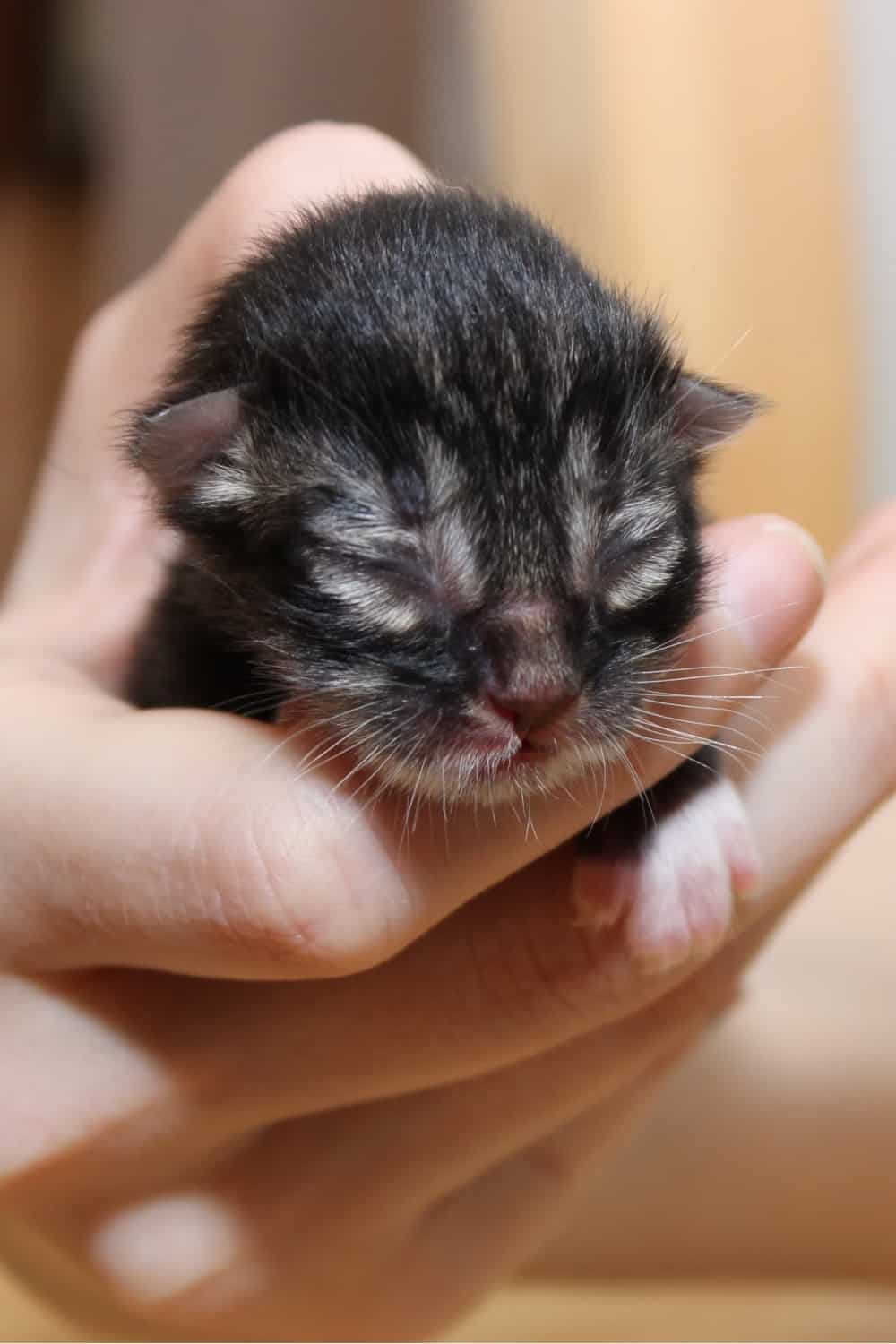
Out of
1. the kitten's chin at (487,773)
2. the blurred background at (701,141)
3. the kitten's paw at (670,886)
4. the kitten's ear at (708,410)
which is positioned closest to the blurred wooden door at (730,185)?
the blurred background at (701,141)

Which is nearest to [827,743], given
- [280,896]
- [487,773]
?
[487,773]

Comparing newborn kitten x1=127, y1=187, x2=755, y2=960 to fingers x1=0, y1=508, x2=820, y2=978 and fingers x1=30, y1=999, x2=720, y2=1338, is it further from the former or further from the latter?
fingers x1=30, y1=999, x2=720, y2=1338

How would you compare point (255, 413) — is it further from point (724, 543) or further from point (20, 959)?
point (20, 959)

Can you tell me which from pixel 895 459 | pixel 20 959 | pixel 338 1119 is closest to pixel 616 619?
pixel 20 959

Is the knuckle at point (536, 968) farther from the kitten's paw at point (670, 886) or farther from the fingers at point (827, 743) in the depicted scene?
the fingers at point (827, 743)

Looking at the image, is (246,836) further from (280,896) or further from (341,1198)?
(341,1198)

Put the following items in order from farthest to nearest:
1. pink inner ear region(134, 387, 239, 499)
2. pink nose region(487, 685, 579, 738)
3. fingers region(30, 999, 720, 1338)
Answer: fingers region(30, 999, 720, 1338), pink inner ear region(134, 387, 239, 499), pink nose region(487, 685, 579, 738)

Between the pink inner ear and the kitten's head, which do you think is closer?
the kitten's head

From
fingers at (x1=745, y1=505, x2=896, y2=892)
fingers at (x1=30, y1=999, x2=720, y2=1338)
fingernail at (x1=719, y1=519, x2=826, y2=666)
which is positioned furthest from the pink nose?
fingers at (x1=30, y1=999, x2=720, y2=1338)
